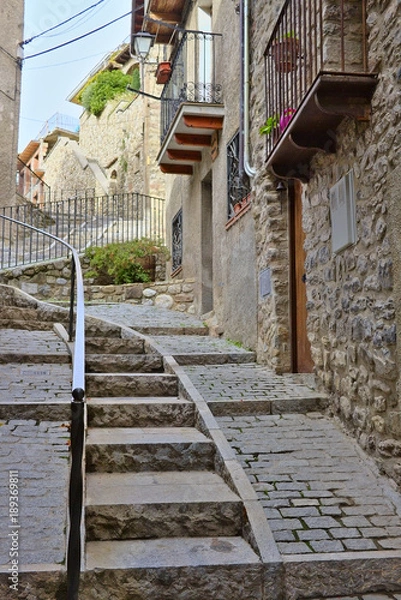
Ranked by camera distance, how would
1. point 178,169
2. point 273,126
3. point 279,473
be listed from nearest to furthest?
point 279,473
point 273,126
point 178,169

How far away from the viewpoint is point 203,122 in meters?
9.19

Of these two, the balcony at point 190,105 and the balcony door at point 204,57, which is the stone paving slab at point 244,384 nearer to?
the balcony at point 190,105

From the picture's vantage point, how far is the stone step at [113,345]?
6.66 metres

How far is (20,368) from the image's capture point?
5.90 metres

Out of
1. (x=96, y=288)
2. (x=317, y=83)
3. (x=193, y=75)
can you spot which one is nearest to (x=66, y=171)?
(x=96, y=288)

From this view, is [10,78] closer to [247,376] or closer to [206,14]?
[206,14]

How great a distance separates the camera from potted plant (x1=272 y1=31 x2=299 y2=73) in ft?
18.3

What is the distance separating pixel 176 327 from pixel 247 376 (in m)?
2.83

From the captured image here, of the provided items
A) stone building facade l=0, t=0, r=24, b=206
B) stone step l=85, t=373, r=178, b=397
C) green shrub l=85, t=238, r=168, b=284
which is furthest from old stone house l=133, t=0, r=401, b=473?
stone building facade l=0, t=0, r=24, b=206

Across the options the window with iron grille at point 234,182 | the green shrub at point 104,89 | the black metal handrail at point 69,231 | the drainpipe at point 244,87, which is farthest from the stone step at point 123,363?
the green shrub at point 104,89

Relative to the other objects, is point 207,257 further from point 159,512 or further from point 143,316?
point 159,512

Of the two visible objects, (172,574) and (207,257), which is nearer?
(172,574)

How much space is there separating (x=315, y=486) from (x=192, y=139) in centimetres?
725

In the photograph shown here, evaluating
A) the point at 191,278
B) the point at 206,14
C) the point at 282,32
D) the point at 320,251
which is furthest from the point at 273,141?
the point at 206,14
